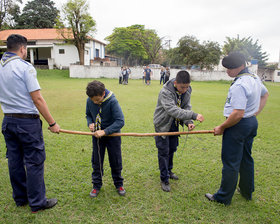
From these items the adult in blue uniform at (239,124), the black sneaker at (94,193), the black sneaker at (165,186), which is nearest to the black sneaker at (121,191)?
the black sneaker at (94,193)

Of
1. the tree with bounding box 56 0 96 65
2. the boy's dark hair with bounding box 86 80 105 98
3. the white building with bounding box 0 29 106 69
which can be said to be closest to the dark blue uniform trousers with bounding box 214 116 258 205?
the boy's dark hair with bounding box 86 80 105 98

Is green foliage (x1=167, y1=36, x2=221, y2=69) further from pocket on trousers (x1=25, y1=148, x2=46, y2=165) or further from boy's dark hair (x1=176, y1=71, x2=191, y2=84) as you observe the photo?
pocket on trousers (x1=25, y1=148, x2=46, y2=165)

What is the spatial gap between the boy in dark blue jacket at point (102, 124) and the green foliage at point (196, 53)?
33.5 metres

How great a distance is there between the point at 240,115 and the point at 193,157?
Answer: 2.13m

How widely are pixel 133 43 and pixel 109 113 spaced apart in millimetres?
51284

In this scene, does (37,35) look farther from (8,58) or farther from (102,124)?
(102,124)

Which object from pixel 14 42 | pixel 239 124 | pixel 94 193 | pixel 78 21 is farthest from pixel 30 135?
pixel 78 21

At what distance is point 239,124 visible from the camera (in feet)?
8.99

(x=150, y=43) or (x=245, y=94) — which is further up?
(x=150, y=43)

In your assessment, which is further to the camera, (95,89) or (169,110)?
(169,110)

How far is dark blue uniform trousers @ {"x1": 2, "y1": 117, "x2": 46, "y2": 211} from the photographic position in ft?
8.46

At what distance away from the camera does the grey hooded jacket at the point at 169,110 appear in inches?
118

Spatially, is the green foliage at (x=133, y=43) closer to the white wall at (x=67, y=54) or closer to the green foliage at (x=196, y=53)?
the green foliage at (x=196, y=53)

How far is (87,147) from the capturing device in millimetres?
4914
